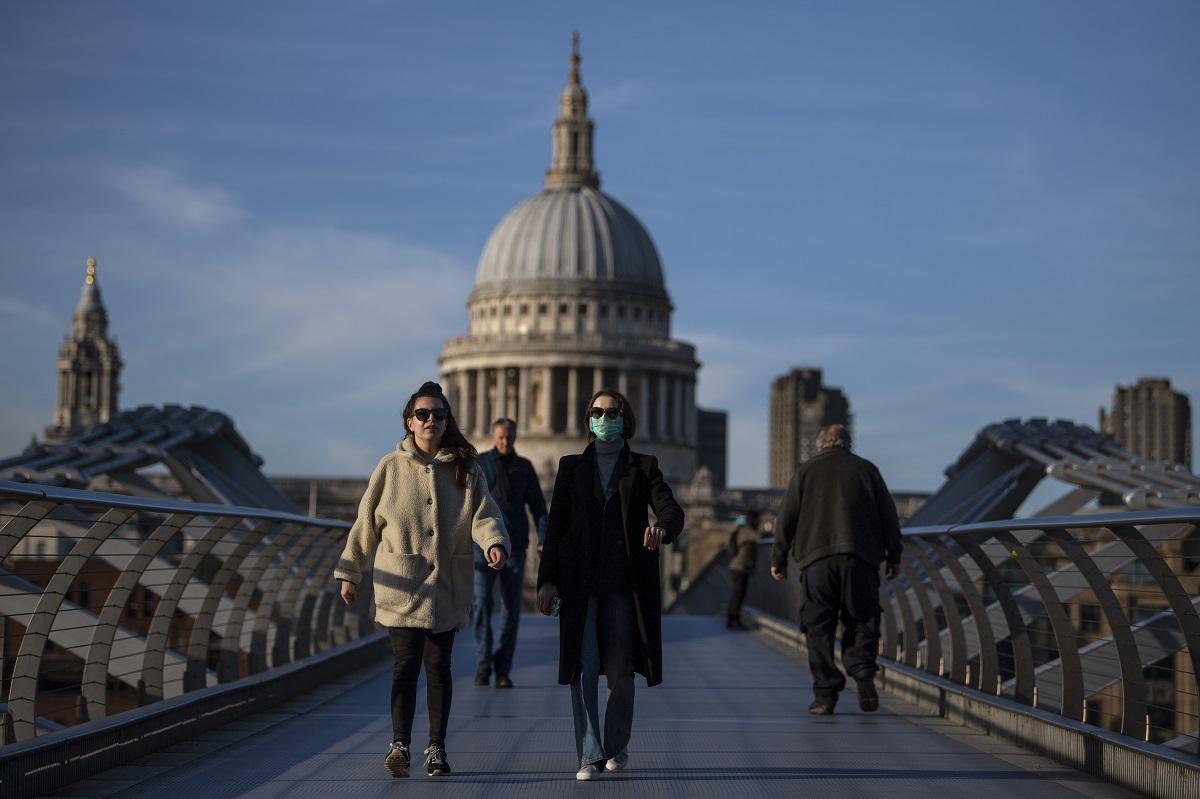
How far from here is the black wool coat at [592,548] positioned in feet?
35.5

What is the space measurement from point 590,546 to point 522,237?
4939 inches

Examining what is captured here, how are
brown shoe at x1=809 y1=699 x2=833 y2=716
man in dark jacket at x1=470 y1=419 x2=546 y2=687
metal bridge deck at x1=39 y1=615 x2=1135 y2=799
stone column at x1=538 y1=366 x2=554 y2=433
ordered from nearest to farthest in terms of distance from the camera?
1. metal bridge deck at x1=39 y1=615 x2=1135 y2=799
2. brown shoe at x1=809 y1=699 x2=833 y2=716
3. man in dark jacket at x1=470 y1=419 x2=546 y2=687
4. stone column at x1=538 y1=366 x2=554 y2=433

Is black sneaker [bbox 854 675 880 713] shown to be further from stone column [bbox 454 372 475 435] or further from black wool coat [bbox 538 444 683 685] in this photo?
stone column [bbox 454 372 475 435]

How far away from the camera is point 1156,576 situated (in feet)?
30.7

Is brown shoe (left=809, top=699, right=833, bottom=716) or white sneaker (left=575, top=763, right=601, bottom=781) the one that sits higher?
brown shoe (left=809, top=699, right=833, bottom=716)

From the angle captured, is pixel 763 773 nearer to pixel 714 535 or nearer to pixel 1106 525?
pixel 1106 525

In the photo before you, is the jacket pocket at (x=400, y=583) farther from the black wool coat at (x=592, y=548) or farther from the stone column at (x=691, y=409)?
the stone column at (x=691, y=409)

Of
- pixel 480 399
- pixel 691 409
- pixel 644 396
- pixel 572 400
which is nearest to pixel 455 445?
pixel 572 400

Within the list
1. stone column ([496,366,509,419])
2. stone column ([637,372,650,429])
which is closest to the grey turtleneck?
stone column ([637,372,650,429])

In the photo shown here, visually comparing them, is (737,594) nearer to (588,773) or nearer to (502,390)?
(588,773)

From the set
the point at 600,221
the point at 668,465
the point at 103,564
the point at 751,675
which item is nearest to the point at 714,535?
the point at 668,465

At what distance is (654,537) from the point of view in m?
10.5

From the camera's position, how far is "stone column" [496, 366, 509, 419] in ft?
429

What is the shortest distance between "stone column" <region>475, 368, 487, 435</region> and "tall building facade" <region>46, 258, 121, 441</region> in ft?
99.7
